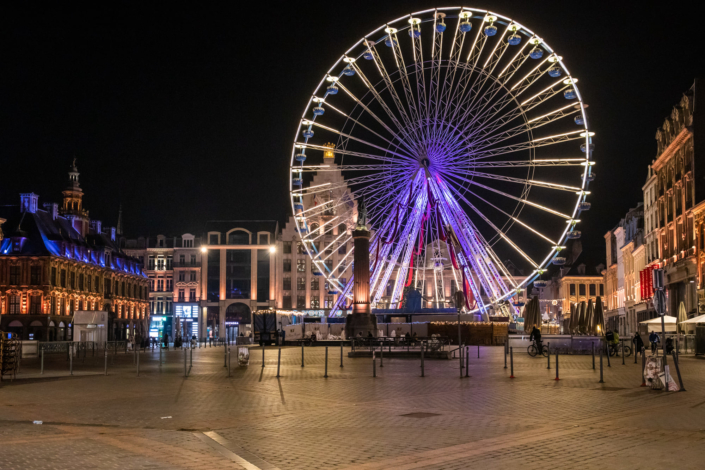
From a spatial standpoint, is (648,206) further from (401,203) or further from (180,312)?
(180,312)

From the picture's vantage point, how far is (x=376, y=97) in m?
49.6

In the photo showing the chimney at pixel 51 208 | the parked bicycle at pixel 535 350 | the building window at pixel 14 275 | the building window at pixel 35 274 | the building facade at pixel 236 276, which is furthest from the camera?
the building facade at pixel 236 276

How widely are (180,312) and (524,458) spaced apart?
111 m

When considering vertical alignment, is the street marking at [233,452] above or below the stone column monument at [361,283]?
below

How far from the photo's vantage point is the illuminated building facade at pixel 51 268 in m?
82.7

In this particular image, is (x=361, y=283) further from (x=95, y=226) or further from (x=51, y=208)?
(x=95, y=226)

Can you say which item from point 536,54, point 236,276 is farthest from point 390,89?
point 236,276

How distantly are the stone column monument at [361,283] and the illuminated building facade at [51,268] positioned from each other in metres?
37.8

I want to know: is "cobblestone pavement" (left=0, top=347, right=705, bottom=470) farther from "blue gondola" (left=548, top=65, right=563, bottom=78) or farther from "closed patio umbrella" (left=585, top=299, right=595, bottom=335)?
"blue gondola" (left=548, top=65, right=563, bottom=78)

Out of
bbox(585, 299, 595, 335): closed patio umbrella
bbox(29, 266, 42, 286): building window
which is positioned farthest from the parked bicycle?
bbox(29, 266, 42, 286): building window

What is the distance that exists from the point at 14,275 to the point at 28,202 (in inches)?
300

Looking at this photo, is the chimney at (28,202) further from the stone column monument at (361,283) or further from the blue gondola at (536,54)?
the blue gondola at (536,54)

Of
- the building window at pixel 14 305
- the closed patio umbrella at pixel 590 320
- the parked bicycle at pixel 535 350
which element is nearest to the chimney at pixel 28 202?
the building window at pixel 14 305

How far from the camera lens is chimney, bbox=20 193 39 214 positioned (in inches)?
3327
